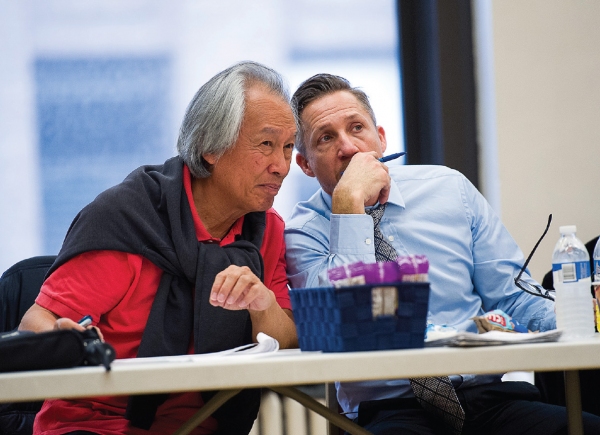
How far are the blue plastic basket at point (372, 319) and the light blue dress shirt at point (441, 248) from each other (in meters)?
0.72

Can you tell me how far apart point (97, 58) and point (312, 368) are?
7.07 ft

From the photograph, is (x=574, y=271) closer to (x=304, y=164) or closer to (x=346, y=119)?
(x=346, y=119)

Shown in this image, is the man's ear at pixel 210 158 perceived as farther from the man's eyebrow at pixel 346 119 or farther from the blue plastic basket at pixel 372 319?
the blue plastic basket at pixel 372 319

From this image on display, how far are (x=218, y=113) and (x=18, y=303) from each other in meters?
0.71

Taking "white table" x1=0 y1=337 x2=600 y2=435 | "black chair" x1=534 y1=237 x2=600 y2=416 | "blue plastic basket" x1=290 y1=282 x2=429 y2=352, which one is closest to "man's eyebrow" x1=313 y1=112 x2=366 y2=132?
"black chair" x1=534 y1=237 x2=600 y2=416

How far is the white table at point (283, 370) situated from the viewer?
881 millimetres

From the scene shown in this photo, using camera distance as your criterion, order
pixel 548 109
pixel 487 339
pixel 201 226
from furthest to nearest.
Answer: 1. pixel 548 109
2. pixel 201 226
3. pixel 487 339

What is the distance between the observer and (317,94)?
6.81 ft

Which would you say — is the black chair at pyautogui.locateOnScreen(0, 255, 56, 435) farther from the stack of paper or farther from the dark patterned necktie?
the stack of paper

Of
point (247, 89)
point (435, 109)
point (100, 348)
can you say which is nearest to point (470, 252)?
point (247, 89)

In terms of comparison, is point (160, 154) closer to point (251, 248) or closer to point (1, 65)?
point (1, 65)

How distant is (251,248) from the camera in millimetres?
1751

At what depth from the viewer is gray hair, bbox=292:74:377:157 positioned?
6.81ft

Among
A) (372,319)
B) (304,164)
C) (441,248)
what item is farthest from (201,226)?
(372,319)
